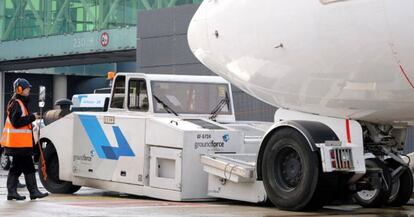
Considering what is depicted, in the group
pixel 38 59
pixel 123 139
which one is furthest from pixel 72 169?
pixel 38 59

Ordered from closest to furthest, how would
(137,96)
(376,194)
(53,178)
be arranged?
(376,194) < (137,96) < (53,178)

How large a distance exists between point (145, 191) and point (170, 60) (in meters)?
15.9

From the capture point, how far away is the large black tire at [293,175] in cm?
1054

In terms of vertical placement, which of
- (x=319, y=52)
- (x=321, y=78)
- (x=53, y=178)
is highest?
(x=319, y=52)

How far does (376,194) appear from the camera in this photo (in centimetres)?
1212

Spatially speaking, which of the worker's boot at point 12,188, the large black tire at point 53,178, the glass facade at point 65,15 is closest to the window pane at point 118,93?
the large black tire at point 53,178

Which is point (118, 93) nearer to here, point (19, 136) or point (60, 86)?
point (19, 136)

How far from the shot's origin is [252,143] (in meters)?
13.1

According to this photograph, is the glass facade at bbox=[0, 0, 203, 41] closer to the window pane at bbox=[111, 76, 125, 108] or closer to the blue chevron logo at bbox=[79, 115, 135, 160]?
the window pane at bbox=[111, 76, 125, 108]

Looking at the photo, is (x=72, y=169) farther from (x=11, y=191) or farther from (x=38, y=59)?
(x=38, y=59)

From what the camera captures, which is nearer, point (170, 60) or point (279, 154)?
point (279, 154)

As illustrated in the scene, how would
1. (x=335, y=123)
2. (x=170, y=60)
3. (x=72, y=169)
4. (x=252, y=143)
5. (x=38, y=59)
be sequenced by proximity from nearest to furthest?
(x=335, y=123), (x=252, y=143), (x=72, y=169), (x=170, y=60), (x=38, y=59)

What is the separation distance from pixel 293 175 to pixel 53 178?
5215 millimetres

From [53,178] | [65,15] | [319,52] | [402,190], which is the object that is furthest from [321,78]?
[65,15]
